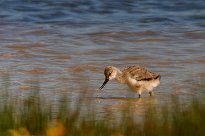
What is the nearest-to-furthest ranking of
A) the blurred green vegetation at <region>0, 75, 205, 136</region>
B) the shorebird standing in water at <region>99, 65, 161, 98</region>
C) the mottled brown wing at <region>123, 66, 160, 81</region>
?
the blurred green vegetation at <region>0, 75, 205, 136</region>, the shorebird standing in water at <region>99, 65, 161, 98</region>, the mottled brown wing at <region>123, 66, 160, 81</region>

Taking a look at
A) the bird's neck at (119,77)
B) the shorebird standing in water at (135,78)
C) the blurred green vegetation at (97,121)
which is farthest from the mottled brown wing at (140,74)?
the blurred green vegetation at (97,121)

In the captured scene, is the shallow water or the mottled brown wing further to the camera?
the mottled brown wing

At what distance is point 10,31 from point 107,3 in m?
5.17

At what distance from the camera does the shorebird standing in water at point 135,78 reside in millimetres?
11023

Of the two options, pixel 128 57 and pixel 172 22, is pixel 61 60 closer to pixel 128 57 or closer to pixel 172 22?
pixel 128 57

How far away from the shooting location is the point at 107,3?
21344mm

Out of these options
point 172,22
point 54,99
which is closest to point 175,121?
point 54,99

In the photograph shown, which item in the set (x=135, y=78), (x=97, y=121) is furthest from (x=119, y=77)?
(x=97, y=121)

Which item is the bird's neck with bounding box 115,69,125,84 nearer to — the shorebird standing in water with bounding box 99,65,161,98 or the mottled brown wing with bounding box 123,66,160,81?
the shorebird standing in water with bounding box 99,65,161,98

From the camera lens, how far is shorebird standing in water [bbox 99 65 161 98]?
11.0m

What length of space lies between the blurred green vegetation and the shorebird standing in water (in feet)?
12.5

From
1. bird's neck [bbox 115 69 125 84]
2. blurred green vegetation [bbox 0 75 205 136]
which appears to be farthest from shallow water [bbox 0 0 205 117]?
blurred green vegetation [bbox 0 75 205 136]

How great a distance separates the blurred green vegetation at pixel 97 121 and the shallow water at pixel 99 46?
3.46 feet

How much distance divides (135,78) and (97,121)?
4503 millimetres
